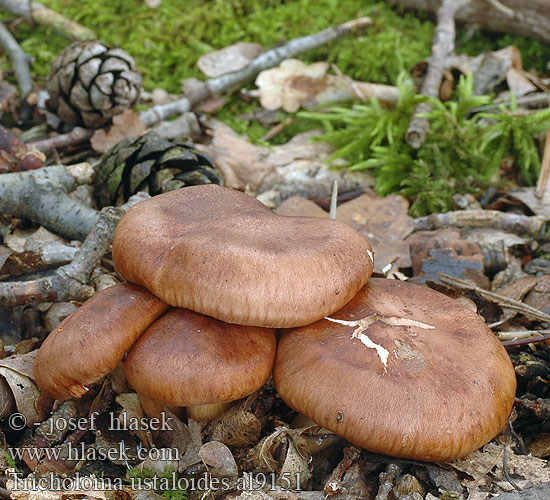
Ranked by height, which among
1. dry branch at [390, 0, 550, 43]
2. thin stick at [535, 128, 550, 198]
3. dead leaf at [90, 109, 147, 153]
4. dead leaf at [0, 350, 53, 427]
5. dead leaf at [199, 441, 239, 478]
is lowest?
dead leaf at [199, 441, 239, 478]

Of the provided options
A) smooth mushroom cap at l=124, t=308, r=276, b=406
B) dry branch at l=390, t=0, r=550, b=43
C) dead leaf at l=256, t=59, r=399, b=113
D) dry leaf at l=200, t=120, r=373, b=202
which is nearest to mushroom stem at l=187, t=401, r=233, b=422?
smooth mushroom cap at l=124, t=308, r=276, b=406

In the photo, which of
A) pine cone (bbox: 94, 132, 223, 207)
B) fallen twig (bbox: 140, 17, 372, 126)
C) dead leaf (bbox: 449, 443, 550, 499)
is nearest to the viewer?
dead leaf (bbox: 449, 443, 550, 499)

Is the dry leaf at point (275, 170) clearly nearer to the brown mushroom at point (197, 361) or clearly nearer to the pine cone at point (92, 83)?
the pine cone at point (92, 83)

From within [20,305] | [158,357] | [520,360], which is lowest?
[520,360]

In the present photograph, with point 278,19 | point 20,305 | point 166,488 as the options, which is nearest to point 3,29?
point 278,19

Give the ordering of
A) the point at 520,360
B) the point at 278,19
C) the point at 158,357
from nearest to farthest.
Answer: the point at 158,357
the point at 520,360
the point at 278,19

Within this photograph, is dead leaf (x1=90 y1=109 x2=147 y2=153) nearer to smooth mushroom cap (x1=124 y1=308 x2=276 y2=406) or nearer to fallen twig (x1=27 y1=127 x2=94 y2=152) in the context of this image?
fallen twig (x1=27 y1=127 x2=94 y2=152)

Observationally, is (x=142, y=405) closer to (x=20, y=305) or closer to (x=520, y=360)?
(x=20, y=305)
